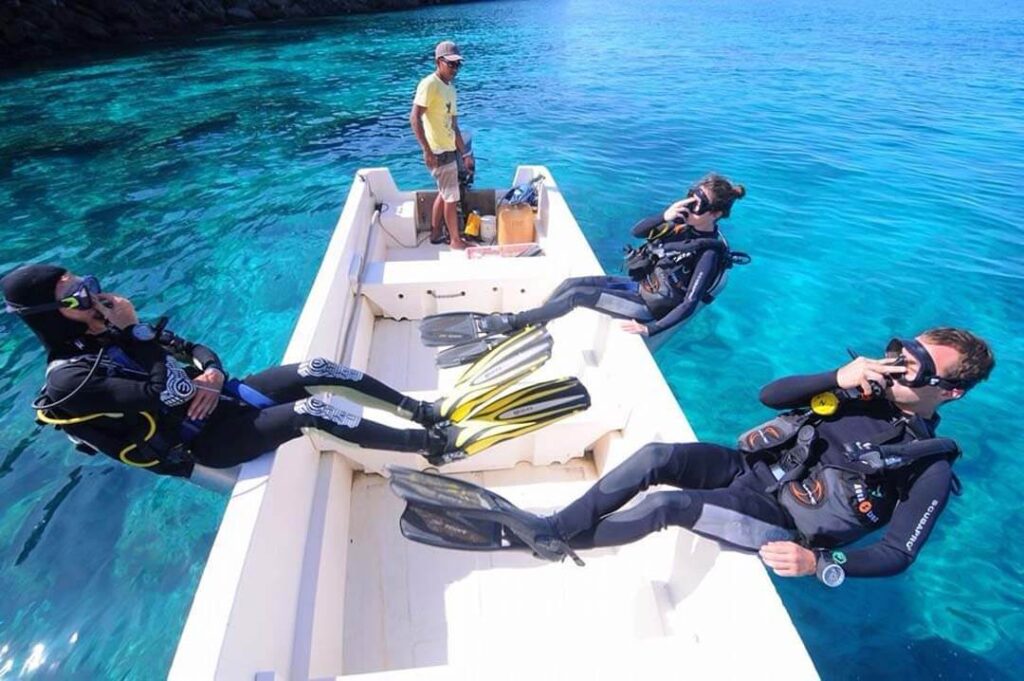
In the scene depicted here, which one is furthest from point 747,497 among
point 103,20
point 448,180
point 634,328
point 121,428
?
point 103,20

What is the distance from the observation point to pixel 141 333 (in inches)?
110

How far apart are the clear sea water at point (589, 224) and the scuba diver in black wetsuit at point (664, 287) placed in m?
1.30

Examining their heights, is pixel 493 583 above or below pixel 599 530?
below

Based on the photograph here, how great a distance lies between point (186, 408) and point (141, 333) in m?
0.45

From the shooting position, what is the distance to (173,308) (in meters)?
6.42

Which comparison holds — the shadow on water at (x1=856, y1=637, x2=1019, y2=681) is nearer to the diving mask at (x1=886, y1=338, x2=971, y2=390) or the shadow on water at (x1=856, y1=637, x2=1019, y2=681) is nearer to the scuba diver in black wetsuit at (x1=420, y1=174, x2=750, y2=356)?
the diving mask at (x1=886, y1=338, x2=971, y2=390)

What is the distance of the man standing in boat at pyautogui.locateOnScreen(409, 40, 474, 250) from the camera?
572cm

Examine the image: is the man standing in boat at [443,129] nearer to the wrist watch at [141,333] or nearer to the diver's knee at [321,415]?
the diver's knee at [321,415]

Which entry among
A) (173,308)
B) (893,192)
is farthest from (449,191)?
(893,192)

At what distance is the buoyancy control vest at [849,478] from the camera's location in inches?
94.0

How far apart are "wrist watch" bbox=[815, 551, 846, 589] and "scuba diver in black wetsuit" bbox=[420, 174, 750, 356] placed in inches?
80.5

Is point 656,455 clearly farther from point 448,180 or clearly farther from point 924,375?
point 448,180

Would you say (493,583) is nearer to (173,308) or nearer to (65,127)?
(173,308)

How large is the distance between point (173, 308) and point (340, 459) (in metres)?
4.39
